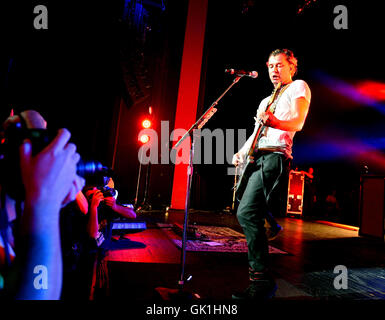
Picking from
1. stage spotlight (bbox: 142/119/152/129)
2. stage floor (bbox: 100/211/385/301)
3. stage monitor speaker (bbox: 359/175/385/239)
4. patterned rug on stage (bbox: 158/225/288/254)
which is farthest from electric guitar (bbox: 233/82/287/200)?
stage spotlight (bbox: 142/119/152/129)

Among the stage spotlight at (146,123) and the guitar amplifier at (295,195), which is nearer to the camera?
the stage spotlight at (146,123)

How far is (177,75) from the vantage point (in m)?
7.86

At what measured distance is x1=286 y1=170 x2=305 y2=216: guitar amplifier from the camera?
9.50 metres

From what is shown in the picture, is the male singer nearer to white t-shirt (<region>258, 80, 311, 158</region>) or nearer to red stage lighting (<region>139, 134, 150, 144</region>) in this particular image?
white t-shirt (<region>258, 80, 311, 158</region>)

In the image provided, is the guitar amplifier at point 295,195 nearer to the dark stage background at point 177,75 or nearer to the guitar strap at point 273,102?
the dark stage background at point 177,75

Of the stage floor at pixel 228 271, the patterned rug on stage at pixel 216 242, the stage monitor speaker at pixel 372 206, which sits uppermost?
the stage monitor speaker at pixel 372 206

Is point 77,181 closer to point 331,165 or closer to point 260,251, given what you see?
point 260,251

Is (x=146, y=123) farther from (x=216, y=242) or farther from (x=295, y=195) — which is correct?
(x=295, y=195)

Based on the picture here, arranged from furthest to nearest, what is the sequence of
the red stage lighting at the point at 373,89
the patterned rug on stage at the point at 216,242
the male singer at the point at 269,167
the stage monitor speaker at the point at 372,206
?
the red stage lighting at the point at 373,89
the stage monitor speaker at the point at 372,206
the patterned rug on stage at the point at 216,242
the male singer at the point at 269,167

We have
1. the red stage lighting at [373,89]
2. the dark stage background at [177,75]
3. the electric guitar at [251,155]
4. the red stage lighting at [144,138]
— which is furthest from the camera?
the red stage lighting at [373,89]

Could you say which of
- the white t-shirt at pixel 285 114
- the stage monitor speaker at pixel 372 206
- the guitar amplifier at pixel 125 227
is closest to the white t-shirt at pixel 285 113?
the white t-shirt at pixel 285 114

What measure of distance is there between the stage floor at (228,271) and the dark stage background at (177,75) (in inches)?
46.2

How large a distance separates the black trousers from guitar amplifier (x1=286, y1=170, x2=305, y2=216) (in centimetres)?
820

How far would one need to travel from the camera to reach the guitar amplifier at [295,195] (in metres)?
9.50
